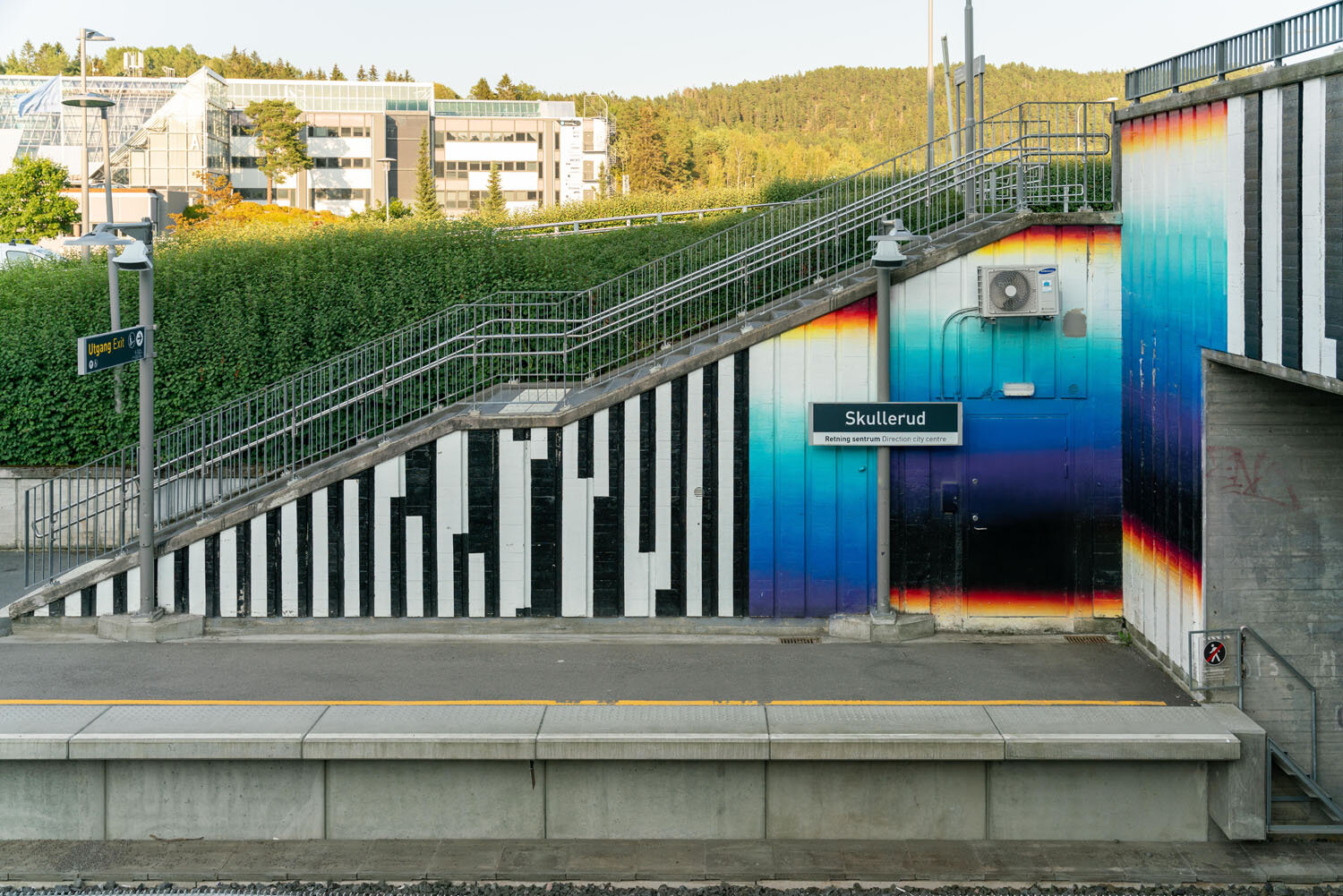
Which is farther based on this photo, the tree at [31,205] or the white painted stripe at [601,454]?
the tree at [31,205]

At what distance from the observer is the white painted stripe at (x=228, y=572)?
13625 mm

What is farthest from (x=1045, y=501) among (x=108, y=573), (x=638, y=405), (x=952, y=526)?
(x=108, y=573)

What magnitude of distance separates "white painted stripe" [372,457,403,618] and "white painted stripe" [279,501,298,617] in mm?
A: 809

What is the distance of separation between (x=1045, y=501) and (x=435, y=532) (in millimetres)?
6253

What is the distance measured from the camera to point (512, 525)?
13633mm

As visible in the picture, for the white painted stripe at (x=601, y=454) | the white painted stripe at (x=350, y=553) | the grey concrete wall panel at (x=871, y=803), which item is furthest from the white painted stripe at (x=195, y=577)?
the grey concrete wall panel at (x=871, y=803)

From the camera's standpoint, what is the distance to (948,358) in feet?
44.5

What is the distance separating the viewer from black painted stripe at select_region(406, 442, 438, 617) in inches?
535

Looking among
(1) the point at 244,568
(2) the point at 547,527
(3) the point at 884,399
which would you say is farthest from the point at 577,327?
(1) the point at 244,568

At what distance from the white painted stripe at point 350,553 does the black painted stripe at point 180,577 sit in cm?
160

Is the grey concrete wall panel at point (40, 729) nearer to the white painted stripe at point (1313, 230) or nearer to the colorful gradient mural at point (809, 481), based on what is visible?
the colorful gradient mural at point (809, 481)

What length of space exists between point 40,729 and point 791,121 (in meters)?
142

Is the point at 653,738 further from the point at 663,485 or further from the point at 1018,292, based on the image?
the point at 1018,292

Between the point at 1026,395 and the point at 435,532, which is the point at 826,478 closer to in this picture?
the point at 1026,395
